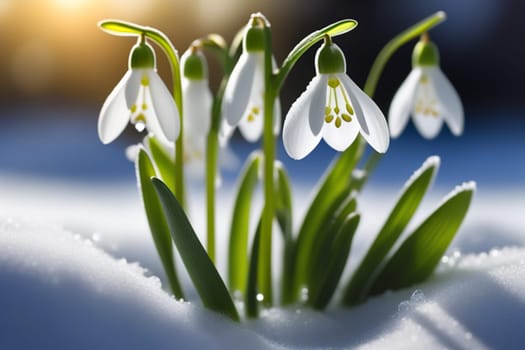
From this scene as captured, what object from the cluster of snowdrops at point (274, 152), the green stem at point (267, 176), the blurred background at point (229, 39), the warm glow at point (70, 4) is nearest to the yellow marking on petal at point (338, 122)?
the cluster of snowdrops at point (274, 152)

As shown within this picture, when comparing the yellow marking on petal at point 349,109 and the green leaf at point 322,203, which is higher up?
the yellow marking on petal at point 349,109

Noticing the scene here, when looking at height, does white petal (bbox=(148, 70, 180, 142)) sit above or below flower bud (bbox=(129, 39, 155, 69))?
below

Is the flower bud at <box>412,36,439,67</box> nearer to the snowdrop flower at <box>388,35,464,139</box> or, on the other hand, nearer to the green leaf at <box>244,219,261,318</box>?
the snowdrop flower at <box>388,35,464,139</box>

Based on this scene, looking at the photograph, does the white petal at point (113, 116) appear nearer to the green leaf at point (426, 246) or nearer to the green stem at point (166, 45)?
the green stem at point (166, 45)

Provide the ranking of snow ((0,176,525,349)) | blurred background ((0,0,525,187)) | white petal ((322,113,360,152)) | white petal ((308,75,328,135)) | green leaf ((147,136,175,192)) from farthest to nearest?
blurred background ((0,0,525,187)) < green leaf ((147,136,175,192)) < white petal ((322,113,360,152)) < white petal ((308,75,328,135)) < snow ((0,176,525,349))

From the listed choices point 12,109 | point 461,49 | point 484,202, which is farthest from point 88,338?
point 12,109

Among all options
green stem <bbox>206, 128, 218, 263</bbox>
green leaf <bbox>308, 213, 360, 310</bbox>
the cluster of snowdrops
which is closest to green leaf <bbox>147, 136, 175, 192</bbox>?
the cluster of snowdrops

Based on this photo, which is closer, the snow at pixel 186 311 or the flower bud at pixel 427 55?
the snow at pixel 186 311

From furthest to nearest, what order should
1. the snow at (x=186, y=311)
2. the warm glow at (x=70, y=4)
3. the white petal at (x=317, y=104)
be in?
the warm glow at (x=70, y=4) < the white petal at (x=317, y=104) < the snow at (x=186, y=311)
